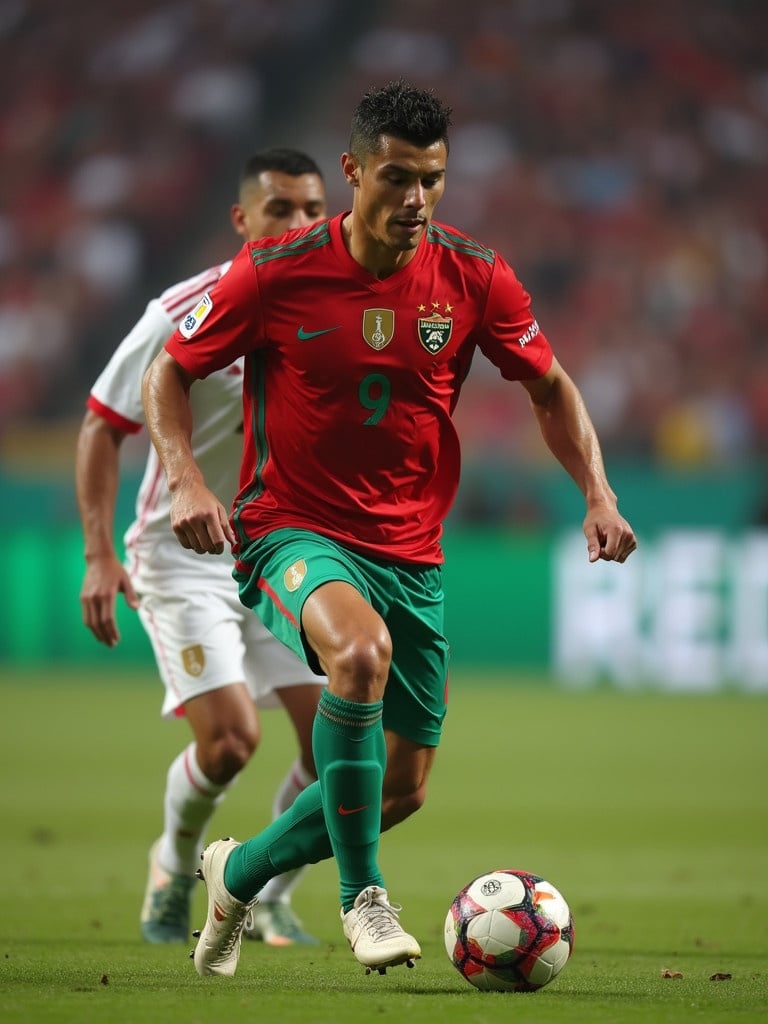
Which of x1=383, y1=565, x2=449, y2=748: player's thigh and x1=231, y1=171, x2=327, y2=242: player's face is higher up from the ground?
x1=231, y1=171, x2=327, y2=242: player's face

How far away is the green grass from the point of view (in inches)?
151

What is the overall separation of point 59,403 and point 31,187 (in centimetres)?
367

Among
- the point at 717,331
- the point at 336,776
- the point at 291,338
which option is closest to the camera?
the point at 336,776

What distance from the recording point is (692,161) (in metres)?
22.0

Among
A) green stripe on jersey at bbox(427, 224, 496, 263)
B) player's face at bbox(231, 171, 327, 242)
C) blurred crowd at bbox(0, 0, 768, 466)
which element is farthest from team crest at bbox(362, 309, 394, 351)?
blurred crowd at bbox(0, 0, 768, 466)

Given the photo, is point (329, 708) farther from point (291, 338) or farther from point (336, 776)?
point (291, 338)

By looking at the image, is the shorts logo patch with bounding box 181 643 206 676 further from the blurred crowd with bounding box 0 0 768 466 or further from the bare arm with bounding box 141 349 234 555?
the blurred crowd with bounding box 0 0 768 466

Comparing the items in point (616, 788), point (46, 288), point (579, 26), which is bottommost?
point (616, 788)

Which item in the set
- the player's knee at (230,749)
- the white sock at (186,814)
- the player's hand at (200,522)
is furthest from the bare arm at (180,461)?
the white sock at (186,814)

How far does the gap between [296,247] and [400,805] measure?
157 centimetres

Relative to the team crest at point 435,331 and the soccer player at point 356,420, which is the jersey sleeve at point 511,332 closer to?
the soccer player at point 356,420

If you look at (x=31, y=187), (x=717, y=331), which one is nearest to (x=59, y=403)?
(x=31, y=187)

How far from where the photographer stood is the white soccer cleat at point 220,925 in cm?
420

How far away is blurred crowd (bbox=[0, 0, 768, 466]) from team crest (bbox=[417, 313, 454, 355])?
14.3 metres
